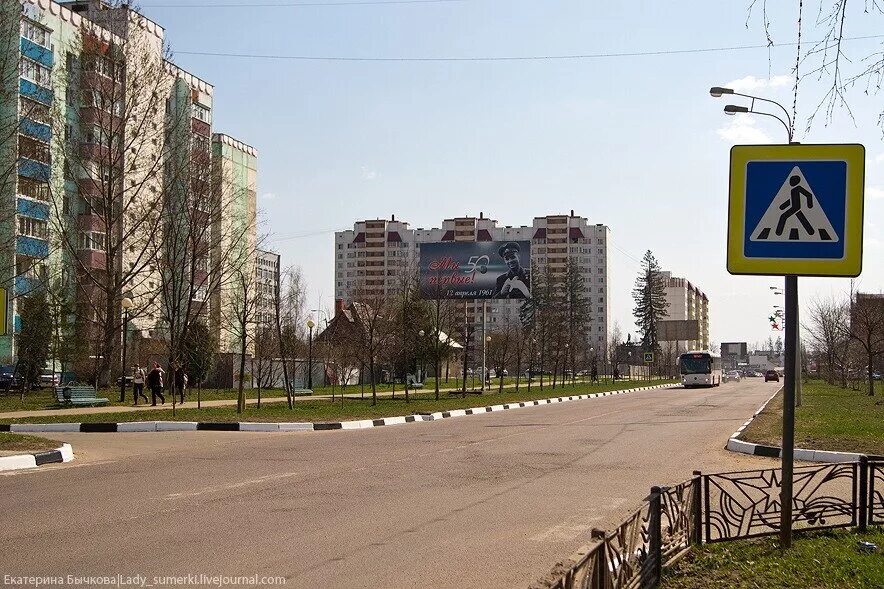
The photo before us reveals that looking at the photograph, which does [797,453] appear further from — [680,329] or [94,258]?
[680,329]

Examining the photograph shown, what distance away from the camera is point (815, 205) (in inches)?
236

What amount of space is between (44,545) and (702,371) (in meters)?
68.3

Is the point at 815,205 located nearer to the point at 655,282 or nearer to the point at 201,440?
the point at 201,440

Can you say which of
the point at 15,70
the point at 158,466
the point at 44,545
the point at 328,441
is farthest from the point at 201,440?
the point at 44,545

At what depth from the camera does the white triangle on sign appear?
5957 mm

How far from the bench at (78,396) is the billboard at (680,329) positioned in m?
73.8

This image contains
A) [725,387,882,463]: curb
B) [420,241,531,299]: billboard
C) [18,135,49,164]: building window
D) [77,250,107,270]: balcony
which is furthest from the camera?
[420,241,531,299]: billboard

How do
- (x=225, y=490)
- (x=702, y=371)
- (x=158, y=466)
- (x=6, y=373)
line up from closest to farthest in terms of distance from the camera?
(x=225, y=490) < (x=158, y=466) < (x=6, y=373) < (x=702, y=371)

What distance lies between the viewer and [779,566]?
6.25 m

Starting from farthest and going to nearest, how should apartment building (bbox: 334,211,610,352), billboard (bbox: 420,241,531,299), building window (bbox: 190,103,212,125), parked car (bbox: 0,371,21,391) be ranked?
apartment building (bbox: 334,211,610,352)
building window (bbox: 190,103,212,125)
billboard (bbox: 420,241,531,299)
parked car (bbox: 0,371,21,391)

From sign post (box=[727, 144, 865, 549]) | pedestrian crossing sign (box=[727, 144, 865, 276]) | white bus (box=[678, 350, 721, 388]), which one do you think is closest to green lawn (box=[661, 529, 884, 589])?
sign post (box=[727, 144, 865, 549])

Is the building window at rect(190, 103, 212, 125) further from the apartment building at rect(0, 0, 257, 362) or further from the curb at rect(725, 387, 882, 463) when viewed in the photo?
the curb at rect(725, 387, 882, 463)

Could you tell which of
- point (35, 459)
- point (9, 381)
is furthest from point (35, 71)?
point (35, 459)

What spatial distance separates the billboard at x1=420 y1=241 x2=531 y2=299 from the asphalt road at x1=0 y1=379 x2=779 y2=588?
3349 centimetres
